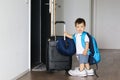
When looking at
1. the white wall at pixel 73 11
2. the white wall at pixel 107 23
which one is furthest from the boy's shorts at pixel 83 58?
the white wall at pixel 107 23

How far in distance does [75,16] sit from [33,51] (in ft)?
7.24

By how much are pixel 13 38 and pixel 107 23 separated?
15.3 feet

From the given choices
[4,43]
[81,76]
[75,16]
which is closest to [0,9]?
[4,43]

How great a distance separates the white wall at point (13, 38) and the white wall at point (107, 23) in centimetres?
389

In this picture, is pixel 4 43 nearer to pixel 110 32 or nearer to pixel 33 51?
pixel 33 51

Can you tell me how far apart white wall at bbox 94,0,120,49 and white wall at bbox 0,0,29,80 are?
3.89 meters

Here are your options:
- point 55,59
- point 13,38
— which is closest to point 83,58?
point 55,59

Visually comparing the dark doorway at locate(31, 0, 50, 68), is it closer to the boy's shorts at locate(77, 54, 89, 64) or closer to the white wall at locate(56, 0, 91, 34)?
the boy's shorts at locate(77, 54, 89, 64)

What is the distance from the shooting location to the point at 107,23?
7.91 m

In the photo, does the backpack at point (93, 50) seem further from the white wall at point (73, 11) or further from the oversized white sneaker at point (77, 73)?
the white wall at point (73, 11)

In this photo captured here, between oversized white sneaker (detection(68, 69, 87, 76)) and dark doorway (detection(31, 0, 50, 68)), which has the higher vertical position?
dark doorway (detection(31, 0, 50, 68))

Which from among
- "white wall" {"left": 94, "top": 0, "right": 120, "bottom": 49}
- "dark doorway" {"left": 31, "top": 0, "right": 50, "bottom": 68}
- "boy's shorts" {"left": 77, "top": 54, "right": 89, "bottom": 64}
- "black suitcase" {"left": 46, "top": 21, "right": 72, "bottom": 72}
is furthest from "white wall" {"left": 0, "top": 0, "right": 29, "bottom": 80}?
"white wall" {"left": 94, "top": 0, "right": 120, "bottom": 49}

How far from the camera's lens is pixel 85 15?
22.5ft

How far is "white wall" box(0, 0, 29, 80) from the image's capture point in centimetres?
335
